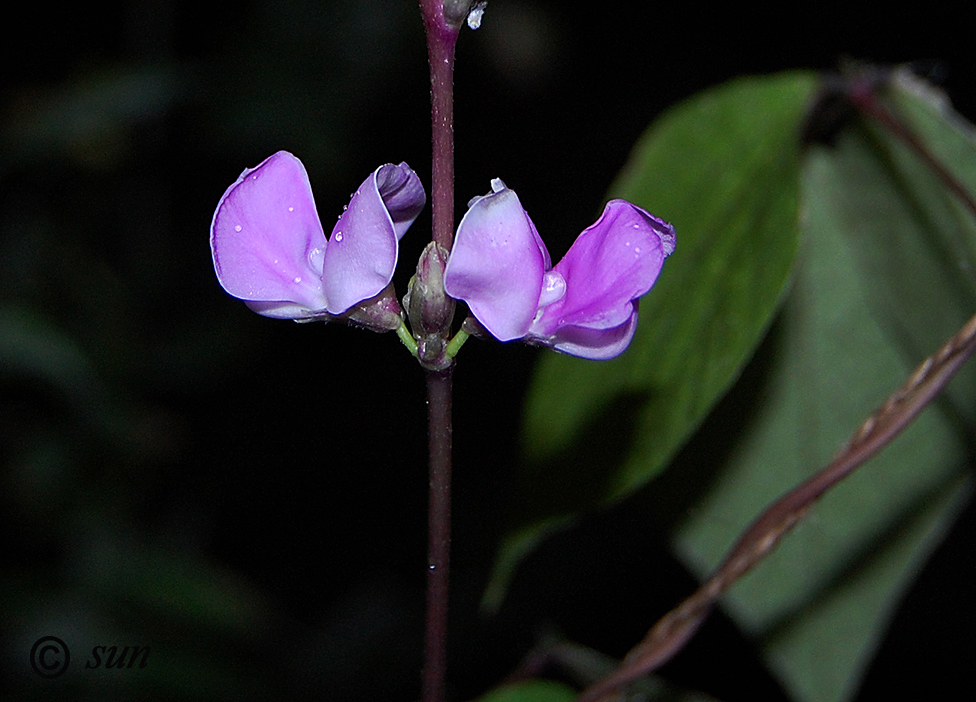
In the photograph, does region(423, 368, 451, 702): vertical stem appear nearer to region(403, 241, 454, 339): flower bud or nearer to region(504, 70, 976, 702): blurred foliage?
region(403, 241, 454, 339): flower bud

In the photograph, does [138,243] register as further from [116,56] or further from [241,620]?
[241,620]

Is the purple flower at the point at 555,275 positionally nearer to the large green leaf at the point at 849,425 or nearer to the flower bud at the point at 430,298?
the flower bud at the point at 430,298

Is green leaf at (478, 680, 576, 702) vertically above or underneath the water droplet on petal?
underneath

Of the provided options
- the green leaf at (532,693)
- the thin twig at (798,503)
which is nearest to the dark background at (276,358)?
the green leaf at (532,693)

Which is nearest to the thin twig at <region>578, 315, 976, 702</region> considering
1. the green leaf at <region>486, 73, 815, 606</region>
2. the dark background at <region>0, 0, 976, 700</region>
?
the green leaf at <region>486, 73, 815, 606</region>

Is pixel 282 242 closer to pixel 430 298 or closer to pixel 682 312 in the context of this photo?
pixel 430 298

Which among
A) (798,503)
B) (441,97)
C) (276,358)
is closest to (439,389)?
(441,97)

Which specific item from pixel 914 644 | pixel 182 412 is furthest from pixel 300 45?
pixel 914 644
